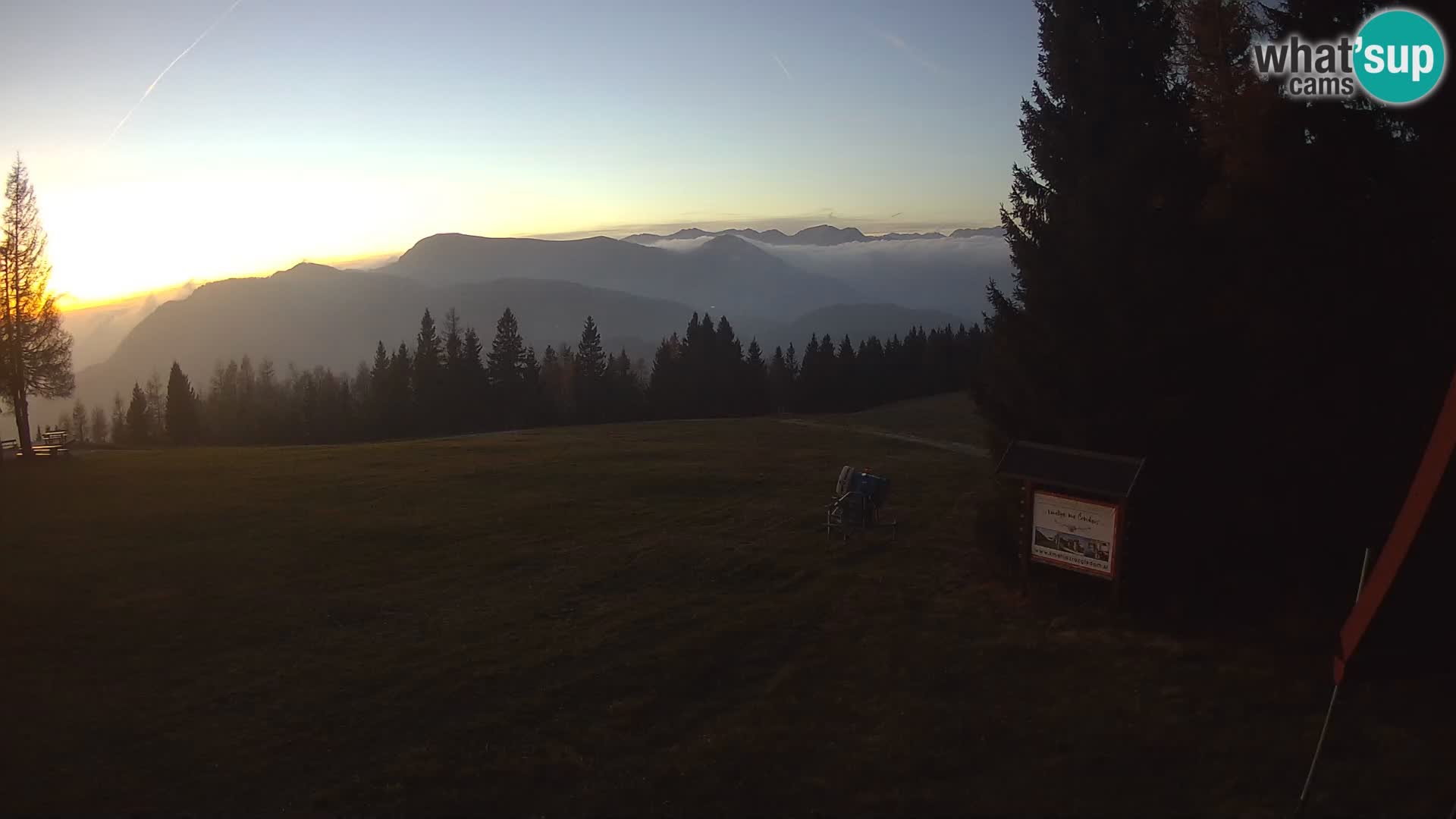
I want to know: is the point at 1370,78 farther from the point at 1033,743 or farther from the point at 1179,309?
the point at 1033,743

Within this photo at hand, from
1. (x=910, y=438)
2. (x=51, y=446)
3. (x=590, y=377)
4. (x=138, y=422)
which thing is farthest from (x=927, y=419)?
(x=138, y=422)

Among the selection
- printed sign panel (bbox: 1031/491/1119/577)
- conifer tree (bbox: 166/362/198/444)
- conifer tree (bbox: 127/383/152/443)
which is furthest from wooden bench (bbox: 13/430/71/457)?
conifer tree (bbox: 127/383/152/443)

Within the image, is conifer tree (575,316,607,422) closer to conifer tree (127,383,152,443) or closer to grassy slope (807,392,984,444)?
grassy slope (807,392,984,444)

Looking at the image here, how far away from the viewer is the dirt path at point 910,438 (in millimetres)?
45362

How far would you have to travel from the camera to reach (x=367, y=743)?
13.2 meters

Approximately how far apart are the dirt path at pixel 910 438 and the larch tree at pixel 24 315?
47787 millimetres

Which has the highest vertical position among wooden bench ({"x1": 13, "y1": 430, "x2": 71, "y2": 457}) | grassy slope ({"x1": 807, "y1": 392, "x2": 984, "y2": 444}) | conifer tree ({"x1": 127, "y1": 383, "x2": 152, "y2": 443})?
wooden bench ({"x1": 13, "y1": 430, "x2": 71, "y2": 457})

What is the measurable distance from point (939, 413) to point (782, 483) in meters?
36.5

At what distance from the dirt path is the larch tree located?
4779 cm

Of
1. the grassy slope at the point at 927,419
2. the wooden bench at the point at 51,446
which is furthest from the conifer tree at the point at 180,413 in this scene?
the grassy slope at the point at 927,419

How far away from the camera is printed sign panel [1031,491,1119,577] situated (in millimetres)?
16594

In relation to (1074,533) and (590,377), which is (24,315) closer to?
(1074,533)

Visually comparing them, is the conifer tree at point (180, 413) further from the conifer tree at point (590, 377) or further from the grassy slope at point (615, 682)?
the grassy slope at point (615, 682)

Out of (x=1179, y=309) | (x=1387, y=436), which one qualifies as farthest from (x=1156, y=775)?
(x=1179, y=309)
